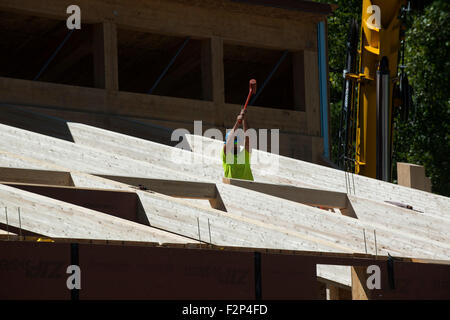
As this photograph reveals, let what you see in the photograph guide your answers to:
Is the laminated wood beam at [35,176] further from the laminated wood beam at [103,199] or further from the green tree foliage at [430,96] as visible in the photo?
the green tree foliage at [430,96]

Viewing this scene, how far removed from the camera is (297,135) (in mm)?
18422

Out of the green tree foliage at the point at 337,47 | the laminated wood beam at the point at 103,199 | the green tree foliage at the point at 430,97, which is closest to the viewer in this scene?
the laminated wood beam at the point at 103,199

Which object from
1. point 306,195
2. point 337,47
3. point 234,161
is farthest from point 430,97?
point 306,195

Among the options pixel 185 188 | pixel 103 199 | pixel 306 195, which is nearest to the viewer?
pixel 103 199

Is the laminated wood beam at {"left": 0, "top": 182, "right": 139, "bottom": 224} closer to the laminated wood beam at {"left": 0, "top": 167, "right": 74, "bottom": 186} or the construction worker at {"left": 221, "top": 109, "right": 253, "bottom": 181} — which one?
the laminated wood beam at {"left": 0, "top": 167, "right": 74, "bottom": 186}

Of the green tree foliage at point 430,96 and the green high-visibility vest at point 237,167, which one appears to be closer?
the green high-visibility vest at point 237,167

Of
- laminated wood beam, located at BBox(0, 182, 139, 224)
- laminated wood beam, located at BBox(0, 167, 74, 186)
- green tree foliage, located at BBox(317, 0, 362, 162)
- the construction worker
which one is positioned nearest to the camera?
laminated wood beam, located at BBox(0, 182, 139, 224)

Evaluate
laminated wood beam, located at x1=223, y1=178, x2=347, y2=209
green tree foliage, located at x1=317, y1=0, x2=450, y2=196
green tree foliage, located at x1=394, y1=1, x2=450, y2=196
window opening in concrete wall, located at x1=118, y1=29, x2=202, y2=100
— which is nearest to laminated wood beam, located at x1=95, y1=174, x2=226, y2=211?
laminated wood beam, located at x1=223, y1=178, x2=347, y2=209

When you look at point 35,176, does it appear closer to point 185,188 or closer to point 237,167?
point 185,188

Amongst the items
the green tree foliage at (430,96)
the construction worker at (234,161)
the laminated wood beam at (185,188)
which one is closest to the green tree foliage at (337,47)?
the green tree foliage at (430,96)

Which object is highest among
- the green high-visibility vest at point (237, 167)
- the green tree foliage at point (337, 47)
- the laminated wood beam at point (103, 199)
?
the green tree foliage at point (337, 47)

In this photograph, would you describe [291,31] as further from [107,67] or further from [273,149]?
[107,67]
